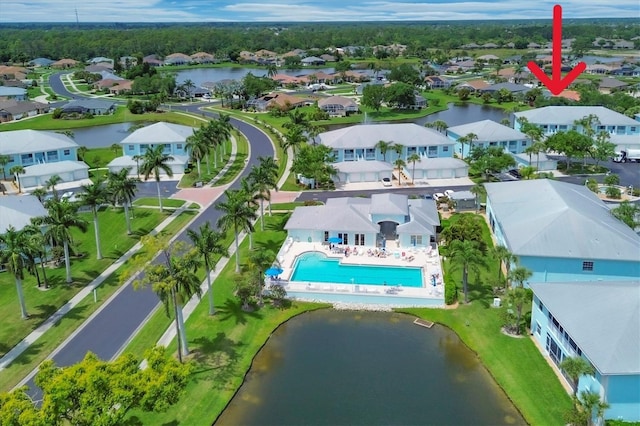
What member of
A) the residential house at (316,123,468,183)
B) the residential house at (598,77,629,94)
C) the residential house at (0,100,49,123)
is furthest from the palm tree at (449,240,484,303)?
the residential house at (598,77,629,94)

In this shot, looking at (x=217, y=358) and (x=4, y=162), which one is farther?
(x=4, y=162)

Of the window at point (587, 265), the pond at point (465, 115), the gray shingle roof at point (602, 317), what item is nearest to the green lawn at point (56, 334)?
the gray shingle roof at point (602, 317)

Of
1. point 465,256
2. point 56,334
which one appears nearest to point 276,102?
point 465,256

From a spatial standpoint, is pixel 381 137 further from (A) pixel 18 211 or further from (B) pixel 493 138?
(A) pixel 18 211

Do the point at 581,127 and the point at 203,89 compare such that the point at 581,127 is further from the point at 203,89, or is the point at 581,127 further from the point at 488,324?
the point at 203,89

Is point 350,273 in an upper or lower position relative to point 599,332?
lower

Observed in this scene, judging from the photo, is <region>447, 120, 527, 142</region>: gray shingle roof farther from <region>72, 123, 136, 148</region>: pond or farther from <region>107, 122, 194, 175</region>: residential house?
<region>72, 123, 136, 148</region>: pond

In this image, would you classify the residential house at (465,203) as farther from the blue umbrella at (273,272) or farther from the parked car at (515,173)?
the blue umbrella at (273,272)
